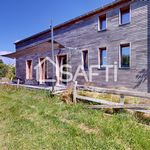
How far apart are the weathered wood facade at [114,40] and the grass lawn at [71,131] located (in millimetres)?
5380

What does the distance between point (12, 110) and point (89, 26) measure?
8.66 meters

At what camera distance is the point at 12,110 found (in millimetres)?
8875

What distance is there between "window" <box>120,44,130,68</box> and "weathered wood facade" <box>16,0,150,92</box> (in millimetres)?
241

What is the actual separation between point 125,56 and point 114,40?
1.20m

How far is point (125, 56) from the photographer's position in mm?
13336

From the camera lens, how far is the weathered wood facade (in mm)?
12141

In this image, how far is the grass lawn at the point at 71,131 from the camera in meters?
5.00

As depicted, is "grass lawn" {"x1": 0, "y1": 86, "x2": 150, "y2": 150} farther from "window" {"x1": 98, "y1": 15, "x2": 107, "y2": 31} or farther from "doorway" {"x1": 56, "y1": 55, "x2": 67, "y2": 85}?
"doorway" {"x1": 56, "y1": 55, "x2": 67, "y2": 85}

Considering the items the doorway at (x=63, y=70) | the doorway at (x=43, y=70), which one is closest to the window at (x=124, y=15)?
the doorway at (x=63, y=70)

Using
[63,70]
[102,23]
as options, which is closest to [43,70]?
[63,70]

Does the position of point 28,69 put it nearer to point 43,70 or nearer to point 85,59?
point 43,70

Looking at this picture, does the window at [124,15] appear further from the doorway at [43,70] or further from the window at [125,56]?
the doorway at [43,70]

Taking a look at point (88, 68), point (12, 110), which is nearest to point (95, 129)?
point (12, 110)

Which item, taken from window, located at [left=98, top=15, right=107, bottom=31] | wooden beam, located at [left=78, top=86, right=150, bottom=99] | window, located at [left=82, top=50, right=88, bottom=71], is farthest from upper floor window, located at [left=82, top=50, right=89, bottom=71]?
wooden beam, located at [left=78, top=86, right=150, bottom=99]
